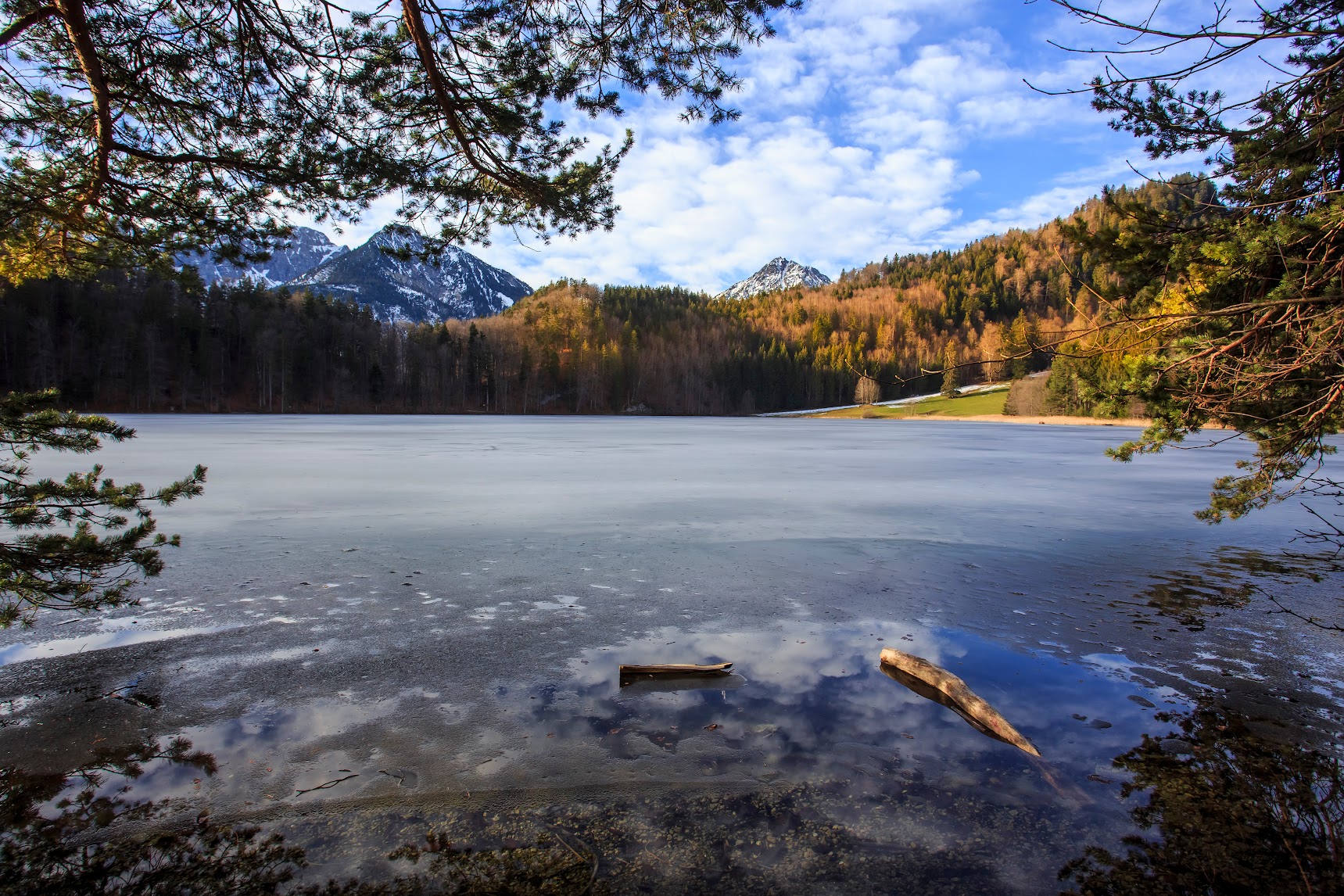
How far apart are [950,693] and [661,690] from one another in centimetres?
162

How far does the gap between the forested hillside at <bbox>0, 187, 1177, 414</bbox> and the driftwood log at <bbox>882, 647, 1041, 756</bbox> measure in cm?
172

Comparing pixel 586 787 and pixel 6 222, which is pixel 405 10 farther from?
pixel 586 787

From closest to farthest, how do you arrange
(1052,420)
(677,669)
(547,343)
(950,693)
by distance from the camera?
1. (950,693)
2. (677,669)
3. (1052,420)
4. (547,343)

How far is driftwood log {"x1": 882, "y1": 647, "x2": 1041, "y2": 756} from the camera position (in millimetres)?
3160

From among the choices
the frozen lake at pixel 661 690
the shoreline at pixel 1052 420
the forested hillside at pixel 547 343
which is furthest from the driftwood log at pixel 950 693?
the shoreline at pixel 1052 420

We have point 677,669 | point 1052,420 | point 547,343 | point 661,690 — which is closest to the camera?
point 661,690

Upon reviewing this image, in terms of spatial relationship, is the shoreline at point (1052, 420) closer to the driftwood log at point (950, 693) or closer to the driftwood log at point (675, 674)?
the driftwood log at point (950, 693)

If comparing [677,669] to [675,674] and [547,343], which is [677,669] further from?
[547,343]

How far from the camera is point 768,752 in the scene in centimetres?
301

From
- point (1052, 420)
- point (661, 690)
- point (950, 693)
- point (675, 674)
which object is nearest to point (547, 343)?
point (1052, 420)

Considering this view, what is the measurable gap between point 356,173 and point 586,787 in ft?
17.2

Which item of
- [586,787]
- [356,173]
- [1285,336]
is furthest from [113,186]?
[1285,336]

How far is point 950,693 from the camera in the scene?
11.6 ft

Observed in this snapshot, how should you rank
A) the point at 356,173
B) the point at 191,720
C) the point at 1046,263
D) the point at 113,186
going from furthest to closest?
the point at 1046,263
the point at 356,173
the point at 113,186
the point at 191,720
